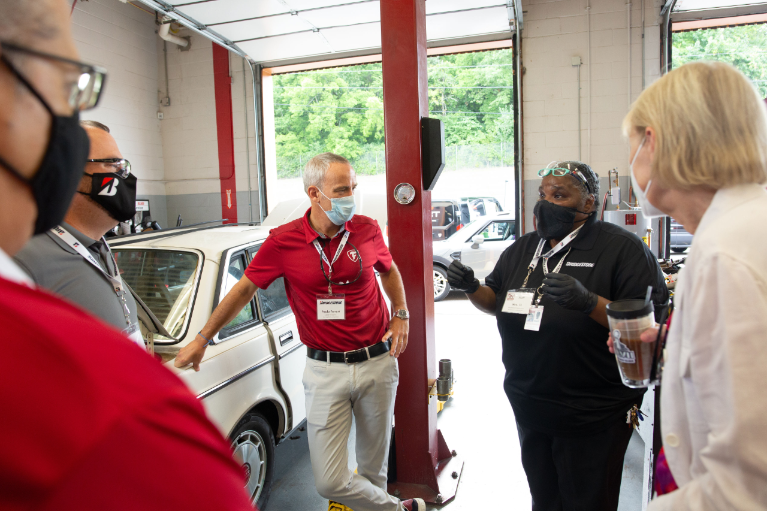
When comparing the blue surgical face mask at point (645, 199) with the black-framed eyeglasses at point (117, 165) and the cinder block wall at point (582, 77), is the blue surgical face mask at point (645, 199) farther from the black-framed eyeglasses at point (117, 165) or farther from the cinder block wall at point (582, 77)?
the cinder block wall at point (582, 77)

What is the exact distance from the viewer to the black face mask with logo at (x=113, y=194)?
6.21 feet

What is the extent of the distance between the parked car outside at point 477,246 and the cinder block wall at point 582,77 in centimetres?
110

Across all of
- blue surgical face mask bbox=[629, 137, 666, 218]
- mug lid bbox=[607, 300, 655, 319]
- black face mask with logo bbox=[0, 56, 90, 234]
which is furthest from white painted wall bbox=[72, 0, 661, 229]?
black face mask with logo bbox=[0, 56, 90, 234]

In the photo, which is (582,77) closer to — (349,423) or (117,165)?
(349,423)

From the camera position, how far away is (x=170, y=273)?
297 cm

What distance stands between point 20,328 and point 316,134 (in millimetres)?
21242

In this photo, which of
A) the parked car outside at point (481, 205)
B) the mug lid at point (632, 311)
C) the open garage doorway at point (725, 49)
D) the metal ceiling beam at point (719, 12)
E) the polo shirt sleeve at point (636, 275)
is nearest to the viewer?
the mug lid at point (632, 311)

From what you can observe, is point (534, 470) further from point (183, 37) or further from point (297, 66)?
point (183, 37)

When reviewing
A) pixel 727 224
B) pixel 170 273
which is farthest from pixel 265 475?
pixel 727 224

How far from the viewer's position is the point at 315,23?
7227 mm

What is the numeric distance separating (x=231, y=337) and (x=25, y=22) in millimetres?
2351

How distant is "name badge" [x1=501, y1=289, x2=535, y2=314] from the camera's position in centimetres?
214

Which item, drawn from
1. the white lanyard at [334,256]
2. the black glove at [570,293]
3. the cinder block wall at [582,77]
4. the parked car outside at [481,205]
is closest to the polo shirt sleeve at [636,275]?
the black glove at [570,293]

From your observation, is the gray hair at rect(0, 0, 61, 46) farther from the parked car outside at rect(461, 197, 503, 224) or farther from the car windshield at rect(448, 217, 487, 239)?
the parked car outside at rect(461, 197, 503, 224)
